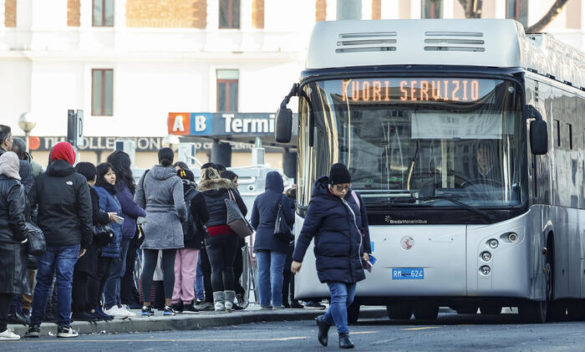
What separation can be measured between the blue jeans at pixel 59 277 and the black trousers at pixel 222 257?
435cm

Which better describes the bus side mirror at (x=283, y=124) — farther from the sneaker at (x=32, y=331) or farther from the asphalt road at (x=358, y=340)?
the sneaker at (x=32, y=331)

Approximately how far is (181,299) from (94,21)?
4124cm

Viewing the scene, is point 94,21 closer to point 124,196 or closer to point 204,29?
point 204,29

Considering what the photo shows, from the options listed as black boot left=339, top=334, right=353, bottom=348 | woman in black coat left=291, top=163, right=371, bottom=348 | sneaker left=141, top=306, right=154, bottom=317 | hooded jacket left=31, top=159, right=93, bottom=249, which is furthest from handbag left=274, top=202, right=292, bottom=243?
black boot left=339, top=334, right=353, bottom=348

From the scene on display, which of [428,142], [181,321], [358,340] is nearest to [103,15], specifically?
[181,321]

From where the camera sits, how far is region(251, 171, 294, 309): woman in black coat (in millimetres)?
19688

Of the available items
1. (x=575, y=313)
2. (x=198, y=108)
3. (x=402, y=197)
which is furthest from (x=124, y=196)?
(x=198, y=108)

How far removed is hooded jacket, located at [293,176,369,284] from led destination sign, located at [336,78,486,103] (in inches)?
133

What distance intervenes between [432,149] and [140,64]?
42564mm

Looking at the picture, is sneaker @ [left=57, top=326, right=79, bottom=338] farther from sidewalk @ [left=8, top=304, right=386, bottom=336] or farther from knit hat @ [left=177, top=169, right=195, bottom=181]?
knit hat @ [left=177, top=169, right=195, bottom=181]

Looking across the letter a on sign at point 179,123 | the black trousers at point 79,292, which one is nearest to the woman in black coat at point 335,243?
the black trousers at point 79,292

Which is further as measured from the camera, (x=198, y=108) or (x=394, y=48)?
(x=198, y=108)

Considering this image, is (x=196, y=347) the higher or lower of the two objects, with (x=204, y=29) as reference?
lower

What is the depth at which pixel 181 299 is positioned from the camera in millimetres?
17812
